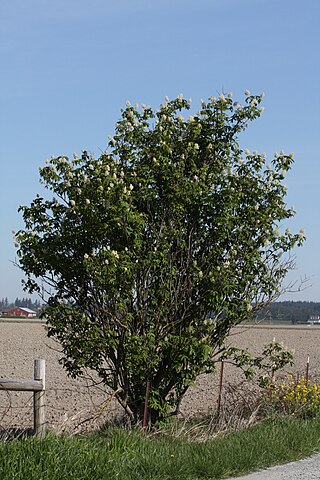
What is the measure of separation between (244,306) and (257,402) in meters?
1.99

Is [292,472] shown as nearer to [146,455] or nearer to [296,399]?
[146,455]

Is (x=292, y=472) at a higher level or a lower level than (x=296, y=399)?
lower

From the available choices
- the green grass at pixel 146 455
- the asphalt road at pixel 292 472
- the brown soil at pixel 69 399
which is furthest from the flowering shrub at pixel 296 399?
the asphalt road at pixel 292 472

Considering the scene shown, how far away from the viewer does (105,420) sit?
43.1 feet

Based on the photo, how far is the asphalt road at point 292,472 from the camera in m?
8.80

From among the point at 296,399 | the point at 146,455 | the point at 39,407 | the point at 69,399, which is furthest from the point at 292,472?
the point at 69,399

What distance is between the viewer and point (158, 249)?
38.7 feet

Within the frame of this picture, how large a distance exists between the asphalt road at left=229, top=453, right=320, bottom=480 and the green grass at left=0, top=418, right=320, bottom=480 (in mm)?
176

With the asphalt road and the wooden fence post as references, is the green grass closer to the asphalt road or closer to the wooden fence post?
the asphalt road

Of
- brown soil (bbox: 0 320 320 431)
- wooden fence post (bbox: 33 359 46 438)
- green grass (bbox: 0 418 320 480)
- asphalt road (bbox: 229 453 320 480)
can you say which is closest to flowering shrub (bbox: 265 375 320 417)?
brown soil (bbox: 0 320 320 431)

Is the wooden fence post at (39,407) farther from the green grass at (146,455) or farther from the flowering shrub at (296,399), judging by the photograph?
the flowering shrub at (296,399)

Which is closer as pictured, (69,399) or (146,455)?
(146,455)

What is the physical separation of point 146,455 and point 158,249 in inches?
138

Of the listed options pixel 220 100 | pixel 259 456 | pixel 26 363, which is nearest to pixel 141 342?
pixel 259 456
